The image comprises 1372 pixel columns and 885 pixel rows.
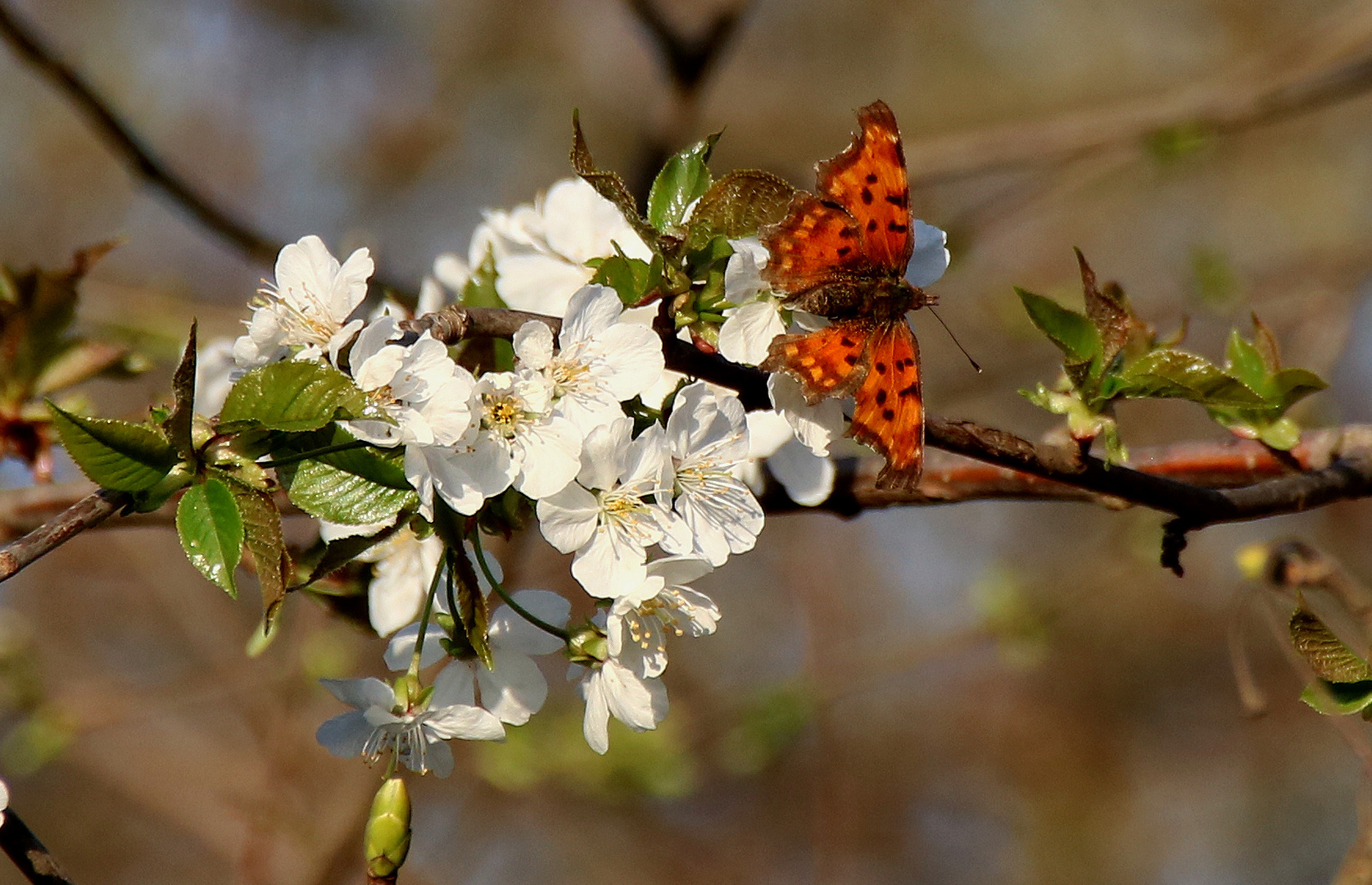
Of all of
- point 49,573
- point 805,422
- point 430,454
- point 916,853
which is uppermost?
point 805,422

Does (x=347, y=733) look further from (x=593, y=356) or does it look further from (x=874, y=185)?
(x=874, y=185)

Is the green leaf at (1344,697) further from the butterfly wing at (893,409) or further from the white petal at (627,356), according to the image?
the white petal at (627,356)

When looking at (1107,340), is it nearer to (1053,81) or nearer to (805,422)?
(805,422)

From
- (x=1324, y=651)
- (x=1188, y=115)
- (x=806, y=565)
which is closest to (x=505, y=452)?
(x=1324, y=651)

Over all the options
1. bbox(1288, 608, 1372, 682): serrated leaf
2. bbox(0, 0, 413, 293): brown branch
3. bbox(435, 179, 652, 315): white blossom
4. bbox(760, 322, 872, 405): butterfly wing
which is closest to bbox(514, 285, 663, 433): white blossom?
bbox(760, 322, 872, 405): butterfly wing

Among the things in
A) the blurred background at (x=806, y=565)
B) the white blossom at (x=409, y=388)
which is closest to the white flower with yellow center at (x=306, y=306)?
the white blossom at (x=409, y=388)

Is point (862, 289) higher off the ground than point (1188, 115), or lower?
lower

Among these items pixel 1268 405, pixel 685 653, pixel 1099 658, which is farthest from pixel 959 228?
pixel 1099 658
